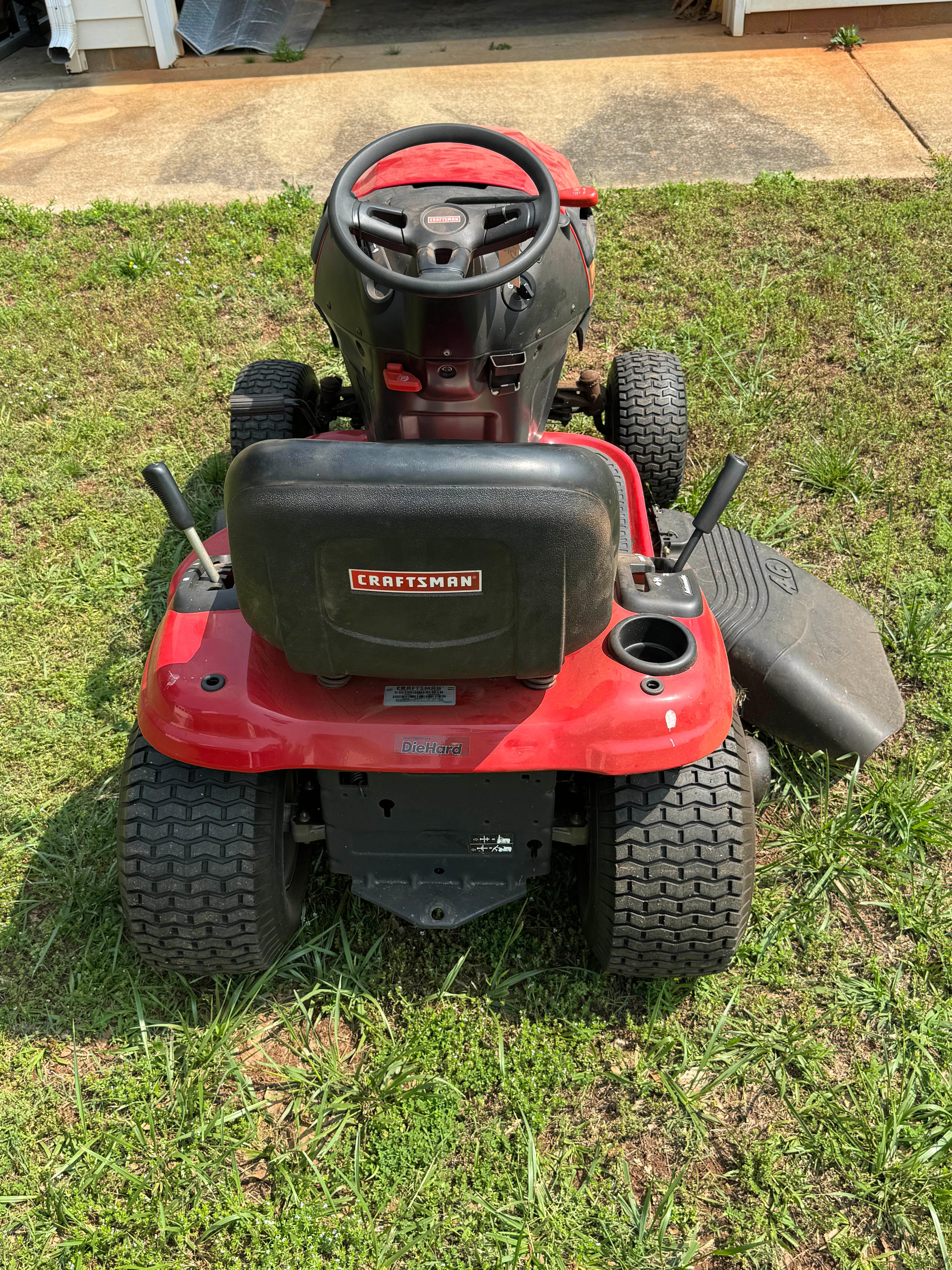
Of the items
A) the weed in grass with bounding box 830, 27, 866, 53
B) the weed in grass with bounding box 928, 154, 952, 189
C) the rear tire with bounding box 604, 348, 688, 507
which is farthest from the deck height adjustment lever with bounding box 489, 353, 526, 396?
the weed in grass with bounding box 830, 27, 866, 53

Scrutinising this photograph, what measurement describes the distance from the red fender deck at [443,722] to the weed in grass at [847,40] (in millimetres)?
6682

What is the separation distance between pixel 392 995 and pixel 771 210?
4615 millimetres

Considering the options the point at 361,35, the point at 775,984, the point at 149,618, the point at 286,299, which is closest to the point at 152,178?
the point at 286,299

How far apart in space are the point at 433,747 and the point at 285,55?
289 inches

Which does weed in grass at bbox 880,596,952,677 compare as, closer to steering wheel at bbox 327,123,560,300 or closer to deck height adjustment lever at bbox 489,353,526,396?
deck height adjustment lever at bbox 489,353,526,396

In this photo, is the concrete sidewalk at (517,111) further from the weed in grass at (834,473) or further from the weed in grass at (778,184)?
the weed in grass at (834,473)

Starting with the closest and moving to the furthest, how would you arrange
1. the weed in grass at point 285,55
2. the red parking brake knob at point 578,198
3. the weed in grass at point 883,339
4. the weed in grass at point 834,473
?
the red parking brake knob at point 578,198 → the weed in grass at point 834,473 → the weed in grass at point 883,339 → the weed in grass at point 285,55

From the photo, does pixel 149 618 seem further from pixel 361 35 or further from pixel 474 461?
pixel 361 35

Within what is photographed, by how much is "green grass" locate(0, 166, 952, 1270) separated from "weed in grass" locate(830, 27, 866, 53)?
182 inches

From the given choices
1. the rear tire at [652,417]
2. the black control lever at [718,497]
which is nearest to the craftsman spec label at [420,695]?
the black control lever at [718,497]

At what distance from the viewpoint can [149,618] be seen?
3.42 meters

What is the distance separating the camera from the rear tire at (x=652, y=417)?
11.2 ft

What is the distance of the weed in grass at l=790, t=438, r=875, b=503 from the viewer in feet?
12.5

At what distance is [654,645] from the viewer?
7.08 feet
